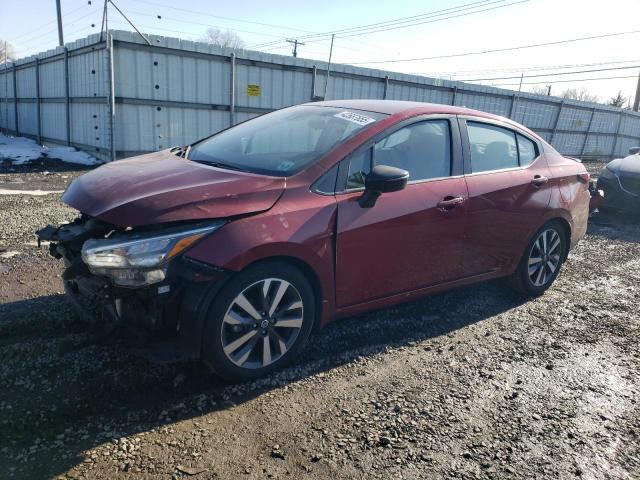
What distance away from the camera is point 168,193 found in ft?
9.05

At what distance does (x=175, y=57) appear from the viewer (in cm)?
1185

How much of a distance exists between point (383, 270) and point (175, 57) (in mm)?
10398

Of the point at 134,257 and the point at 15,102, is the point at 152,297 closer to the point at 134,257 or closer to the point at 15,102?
the point at 134,257

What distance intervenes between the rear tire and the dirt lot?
0.52 m

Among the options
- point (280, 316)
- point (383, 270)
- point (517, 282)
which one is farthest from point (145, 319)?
point (517, 282)

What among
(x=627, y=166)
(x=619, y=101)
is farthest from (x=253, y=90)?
(x=619, y=101)

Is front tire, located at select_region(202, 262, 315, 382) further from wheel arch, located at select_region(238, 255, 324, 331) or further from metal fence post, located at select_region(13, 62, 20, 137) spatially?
metal fence post, located at select_region(13, 62, 20, 137)

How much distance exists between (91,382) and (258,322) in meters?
1.02

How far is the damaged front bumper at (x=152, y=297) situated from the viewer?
2596 mm

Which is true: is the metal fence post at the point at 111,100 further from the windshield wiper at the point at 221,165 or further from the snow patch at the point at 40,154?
the windshield wiper at the point at 221,165

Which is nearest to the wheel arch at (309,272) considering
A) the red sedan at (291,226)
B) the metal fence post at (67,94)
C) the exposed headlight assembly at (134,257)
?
the red sedan at (291,226)

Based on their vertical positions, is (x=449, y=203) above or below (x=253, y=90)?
below

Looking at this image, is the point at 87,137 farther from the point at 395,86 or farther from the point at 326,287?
the point at 326,287

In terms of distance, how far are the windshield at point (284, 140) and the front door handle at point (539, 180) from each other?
1.76m
